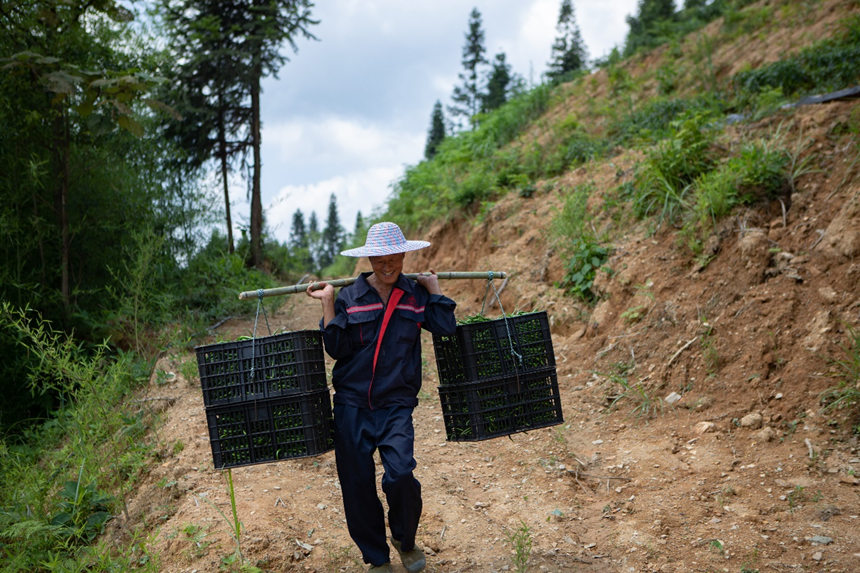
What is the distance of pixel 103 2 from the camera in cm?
477

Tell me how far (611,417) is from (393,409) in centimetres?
298

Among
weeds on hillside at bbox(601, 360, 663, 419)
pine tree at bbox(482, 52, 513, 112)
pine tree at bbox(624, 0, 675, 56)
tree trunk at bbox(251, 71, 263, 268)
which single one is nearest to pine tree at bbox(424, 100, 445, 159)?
pine tree at bbox(482, 52, 513, 112)

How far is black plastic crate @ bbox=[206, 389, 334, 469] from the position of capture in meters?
3.25

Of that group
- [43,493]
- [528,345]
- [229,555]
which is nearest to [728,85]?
[528,345]

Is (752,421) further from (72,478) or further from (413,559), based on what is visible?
(72,478)

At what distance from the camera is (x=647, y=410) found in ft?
17.8

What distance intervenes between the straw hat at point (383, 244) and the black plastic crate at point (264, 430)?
0.85 meters

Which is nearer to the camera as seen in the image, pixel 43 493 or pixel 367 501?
pixel 367 501

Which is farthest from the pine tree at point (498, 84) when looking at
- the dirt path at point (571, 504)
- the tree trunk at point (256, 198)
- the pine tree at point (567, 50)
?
the dirt path at point (571, 504)

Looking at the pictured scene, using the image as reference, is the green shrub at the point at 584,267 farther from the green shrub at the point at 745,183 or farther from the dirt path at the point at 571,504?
the dirt path at the point at 571,504

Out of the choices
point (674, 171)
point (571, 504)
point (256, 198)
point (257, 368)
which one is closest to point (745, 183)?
point (674, 171)

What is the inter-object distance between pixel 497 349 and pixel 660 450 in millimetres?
2177

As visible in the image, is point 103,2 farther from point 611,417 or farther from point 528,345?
point 611,417

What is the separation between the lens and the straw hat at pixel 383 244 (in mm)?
3379
